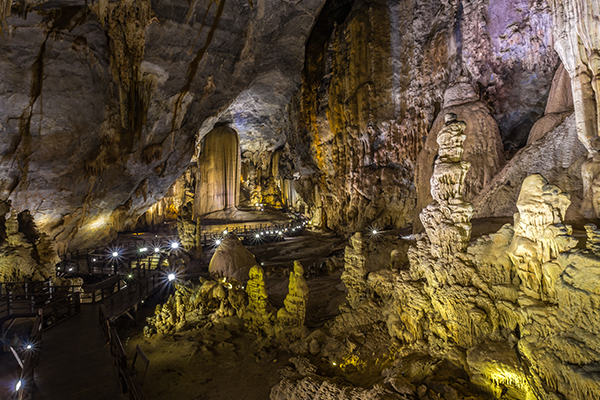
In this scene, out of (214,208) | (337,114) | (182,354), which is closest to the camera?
(182,354)

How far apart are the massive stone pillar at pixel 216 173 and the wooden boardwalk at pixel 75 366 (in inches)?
678

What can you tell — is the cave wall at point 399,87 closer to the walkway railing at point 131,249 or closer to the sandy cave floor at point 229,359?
the walkway railing at point 131,249

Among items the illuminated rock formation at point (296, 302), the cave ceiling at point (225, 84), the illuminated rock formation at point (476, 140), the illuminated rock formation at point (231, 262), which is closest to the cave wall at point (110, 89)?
the cave ceiling at point (225, 84)

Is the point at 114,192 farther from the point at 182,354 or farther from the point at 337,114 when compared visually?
the point at 337,114

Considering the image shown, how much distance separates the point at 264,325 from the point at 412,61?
14817mm

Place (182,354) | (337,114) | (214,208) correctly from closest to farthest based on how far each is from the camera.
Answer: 1. (182,354)
2. (337,114)
3. (214,208)

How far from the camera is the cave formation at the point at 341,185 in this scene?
15.2ft

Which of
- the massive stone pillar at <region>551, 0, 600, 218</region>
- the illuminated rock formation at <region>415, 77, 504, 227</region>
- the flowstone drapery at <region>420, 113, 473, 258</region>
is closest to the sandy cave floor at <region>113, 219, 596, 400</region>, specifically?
the massive stone pillar at <region>551, 0, 600, 218</region>

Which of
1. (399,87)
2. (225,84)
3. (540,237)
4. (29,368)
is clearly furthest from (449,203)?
(225,84)

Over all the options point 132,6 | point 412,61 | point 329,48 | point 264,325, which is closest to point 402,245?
point 264,325

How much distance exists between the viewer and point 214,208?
81.3ft

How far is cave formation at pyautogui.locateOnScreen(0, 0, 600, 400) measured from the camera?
464 cm

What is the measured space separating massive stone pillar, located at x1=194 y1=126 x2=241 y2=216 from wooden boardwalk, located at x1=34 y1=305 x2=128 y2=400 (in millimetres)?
17233

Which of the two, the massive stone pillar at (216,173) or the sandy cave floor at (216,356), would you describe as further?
the massive stone pillar at (216,173)
